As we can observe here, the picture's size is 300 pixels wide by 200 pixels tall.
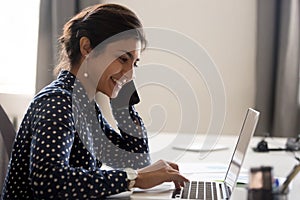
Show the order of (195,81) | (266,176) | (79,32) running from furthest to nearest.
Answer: (195,81) < (79,32) < (266,176)

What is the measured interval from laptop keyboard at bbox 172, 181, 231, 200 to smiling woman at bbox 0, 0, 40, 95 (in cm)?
201

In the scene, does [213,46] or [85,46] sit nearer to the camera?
[85,46]

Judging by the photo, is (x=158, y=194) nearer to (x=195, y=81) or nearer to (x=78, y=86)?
(x=78, y=86)

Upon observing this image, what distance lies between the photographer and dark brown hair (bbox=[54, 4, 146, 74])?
138 centimetres

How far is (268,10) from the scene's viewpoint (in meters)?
2.82

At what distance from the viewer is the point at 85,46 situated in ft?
4.63

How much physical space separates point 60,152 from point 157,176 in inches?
10.6

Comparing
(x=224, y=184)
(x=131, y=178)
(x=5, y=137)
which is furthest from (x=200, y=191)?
(x=5, y=137)

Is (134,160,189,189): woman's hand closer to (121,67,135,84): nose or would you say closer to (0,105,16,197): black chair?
(121,67,135,84): nose

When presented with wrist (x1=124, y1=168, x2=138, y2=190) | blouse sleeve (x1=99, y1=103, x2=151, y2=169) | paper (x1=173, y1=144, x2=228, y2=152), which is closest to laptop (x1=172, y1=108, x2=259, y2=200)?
wrist (x1=124, y1=168, x2=138, y2=190)

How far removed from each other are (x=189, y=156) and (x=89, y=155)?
0.69 metres

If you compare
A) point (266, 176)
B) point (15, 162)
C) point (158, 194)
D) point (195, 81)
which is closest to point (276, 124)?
point (195, 81)

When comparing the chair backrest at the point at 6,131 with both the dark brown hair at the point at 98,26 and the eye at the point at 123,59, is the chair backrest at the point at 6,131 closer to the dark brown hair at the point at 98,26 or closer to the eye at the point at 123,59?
the dark brown hair at the point at 98,26

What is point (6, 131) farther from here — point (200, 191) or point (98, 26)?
point (200, 191)
